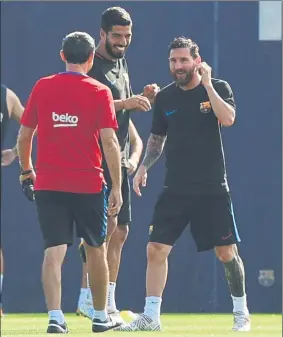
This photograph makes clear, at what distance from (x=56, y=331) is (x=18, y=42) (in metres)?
6.18

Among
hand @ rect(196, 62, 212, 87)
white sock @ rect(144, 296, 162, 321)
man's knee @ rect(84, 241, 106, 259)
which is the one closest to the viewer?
man's knee @ rect(84, 241, 106, 259)

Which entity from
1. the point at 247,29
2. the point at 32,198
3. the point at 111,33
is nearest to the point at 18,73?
the point at 247,29

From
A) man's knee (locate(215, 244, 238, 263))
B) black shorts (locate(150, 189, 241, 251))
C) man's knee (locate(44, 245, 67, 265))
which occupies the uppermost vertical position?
black shorts (locate(150, 189, 241, 251))

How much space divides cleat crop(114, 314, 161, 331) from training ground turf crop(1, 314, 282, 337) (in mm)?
117

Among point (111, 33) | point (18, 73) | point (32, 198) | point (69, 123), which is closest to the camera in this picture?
point (69, 123)

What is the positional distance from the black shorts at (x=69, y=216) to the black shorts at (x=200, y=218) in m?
0.80

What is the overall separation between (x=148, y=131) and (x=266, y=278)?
2.03 m

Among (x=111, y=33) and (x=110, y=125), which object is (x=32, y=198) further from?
(x=111, y=33)

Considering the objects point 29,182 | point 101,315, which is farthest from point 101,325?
point 29,182

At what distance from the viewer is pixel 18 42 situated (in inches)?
503

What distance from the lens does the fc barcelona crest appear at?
510 inches

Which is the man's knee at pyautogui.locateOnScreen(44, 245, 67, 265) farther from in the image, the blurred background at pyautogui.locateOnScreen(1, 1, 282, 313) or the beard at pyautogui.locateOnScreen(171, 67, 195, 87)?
the blurred background at pyautogui.locateOnScreen(1, 1, 282, 313)

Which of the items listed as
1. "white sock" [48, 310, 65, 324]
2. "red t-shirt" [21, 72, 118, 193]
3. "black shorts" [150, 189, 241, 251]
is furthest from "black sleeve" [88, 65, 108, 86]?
"white sock" [48, 310, 65, 324]

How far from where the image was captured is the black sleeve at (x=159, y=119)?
812cm
